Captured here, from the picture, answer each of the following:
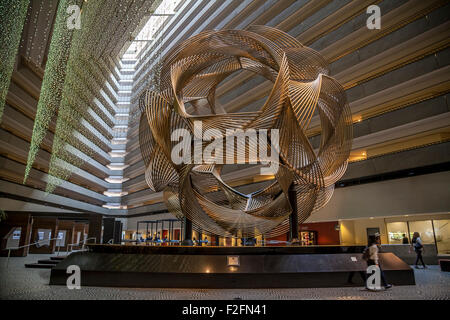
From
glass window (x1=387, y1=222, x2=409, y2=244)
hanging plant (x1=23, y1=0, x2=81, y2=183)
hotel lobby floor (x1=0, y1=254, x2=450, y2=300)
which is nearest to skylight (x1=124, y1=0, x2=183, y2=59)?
hanging plant (x1=23, y1=0, x2=81, y2=183)

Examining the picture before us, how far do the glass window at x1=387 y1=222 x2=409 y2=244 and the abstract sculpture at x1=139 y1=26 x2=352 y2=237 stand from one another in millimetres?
8128

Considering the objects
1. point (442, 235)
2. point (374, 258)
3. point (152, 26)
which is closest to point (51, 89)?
point (152, 26)

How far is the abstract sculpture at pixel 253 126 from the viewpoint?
6824 mm

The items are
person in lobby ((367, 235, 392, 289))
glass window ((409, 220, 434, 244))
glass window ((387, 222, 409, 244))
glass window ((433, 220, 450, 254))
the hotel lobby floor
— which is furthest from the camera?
glass window ((387, 222, 409, 244))

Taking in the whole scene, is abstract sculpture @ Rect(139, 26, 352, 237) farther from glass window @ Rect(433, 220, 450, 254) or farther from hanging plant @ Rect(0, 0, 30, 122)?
glass window @ Rect(433, 220, 450, 254)

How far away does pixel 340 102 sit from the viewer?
907 centimetres

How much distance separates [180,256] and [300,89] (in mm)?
4946

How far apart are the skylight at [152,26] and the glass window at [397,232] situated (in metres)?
30.9

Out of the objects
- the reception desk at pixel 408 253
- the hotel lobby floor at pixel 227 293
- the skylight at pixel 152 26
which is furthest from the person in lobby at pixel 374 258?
the skylight at pixel 152 26

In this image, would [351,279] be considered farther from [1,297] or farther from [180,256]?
[1,297]

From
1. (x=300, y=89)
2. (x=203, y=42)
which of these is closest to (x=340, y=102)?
(x=300, y=89)

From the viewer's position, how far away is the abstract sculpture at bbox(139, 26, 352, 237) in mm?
6824

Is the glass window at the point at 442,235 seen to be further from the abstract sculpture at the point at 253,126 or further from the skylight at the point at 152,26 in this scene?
the skylight at the point at 152,26

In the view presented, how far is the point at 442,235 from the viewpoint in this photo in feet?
45.5
